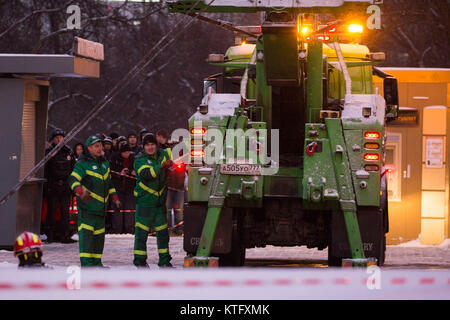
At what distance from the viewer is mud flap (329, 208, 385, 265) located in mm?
11312

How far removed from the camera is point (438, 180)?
17578mm

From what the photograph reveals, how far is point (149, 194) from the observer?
41.5 ft

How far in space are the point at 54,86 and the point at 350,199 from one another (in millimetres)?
27279

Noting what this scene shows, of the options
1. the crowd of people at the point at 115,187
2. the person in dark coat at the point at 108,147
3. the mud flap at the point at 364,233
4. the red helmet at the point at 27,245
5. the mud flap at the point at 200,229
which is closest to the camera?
the red helmet at the point at 27,245

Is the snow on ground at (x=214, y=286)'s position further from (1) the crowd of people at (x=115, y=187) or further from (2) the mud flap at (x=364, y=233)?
(1) the crowd of people at (x=115, y=187)

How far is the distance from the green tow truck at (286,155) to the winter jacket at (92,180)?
1.08 m

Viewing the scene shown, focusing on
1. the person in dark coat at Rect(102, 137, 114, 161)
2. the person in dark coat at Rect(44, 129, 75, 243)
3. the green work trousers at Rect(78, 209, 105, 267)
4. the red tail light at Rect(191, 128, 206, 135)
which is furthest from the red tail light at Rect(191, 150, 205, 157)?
the person in dark coat at Rect(102, 137, 114, 161)

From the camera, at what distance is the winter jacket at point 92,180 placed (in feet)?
39.5

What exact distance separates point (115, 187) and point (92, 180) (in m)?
6.84

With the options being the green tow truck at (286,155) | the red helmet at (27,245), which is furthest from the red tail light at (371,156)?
the red helmet at (27,245)

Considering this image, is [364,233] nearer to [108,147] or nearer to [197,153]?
[197,153]

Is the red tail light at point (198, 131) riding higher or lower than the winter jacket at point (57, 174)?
higher

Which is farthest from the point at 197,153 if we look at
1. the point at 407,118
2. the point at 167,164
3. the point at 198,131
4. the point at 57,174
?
the point at 407,118

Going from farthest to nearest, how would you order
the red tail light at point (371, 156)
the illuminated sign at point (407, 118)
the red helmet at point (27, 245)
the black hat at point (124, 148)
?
1. the black hat at point (124, 148)
2. the illuminated sign at point (407, 118)
3. the red tail light at point (371, 156)
4. the red helmet at point (27, 245)
